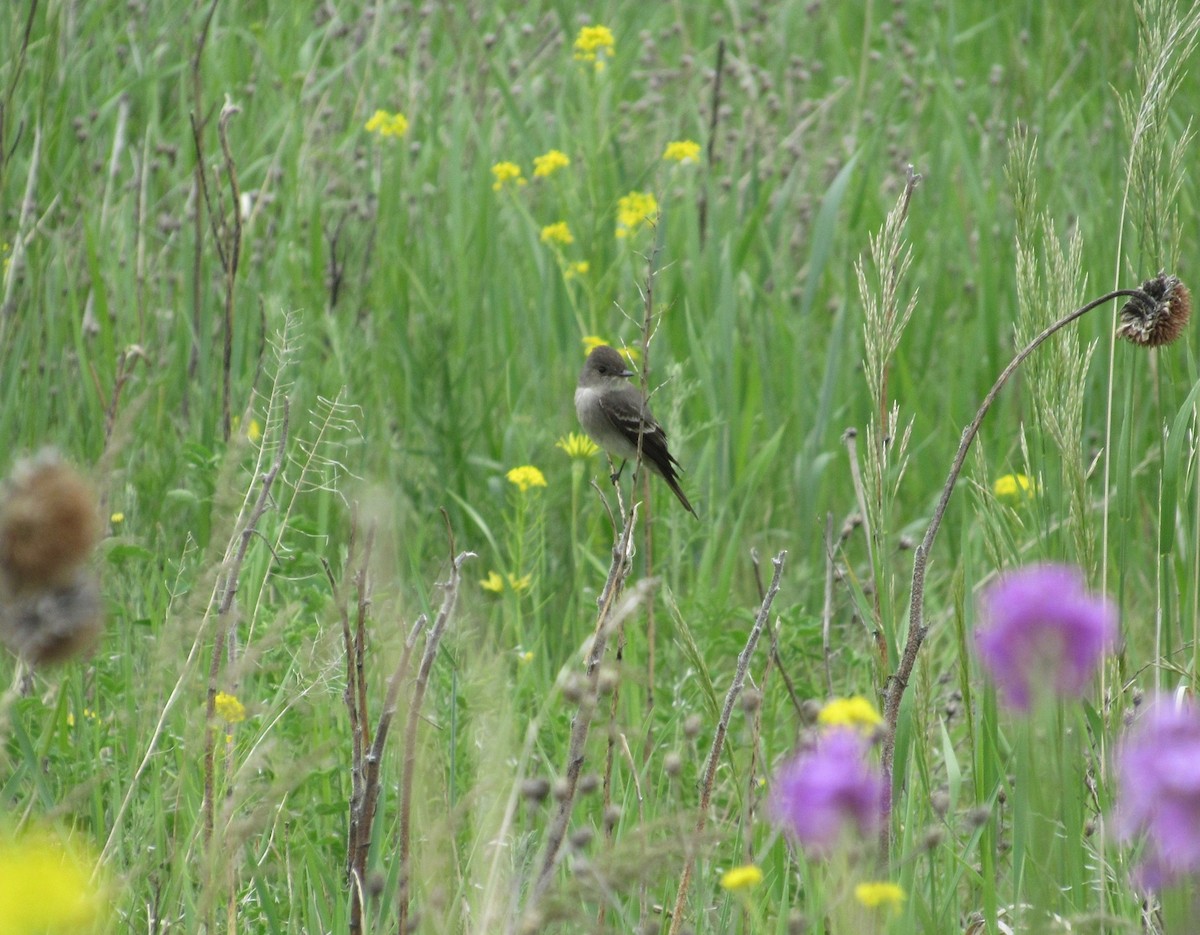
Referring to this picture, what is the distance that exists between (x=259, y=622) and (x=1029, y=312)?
1.71 metres

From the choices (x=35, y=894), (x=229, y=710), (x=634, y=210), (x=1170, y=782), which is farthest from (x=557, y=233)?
(x=35, y=894)

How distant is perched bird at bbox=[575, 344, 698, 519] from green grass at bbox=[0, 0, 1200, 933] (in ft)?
0.54

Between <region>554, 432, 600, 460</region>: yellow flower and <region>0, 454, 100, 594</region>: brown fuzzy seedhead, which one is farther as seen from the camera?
<region>554, 432, 600, 460</region>: yellow flower

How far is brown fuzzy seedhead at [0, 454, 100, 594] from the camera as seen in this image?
1076 millimetres

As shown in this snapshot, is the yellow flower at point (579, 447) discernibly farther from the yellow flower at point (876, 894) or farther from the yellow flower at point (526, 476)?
the yellow flower at point (876, 894)

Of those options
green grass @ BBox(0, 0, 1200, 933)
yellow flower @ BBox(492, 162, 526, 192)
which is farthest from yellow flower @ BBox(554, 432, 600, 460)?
yellow flower @ BBox(492, 162, 526, 192)

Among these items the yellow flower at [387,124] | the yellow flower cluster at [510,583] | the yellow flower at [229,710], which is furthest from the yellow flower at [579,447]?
the yellow flower at [387,124]

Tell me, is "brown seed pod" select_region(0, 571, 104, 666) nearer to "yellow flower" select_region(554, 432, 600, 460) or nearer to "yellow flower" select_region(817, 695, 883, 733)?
"yellow flower" select_region(817, 695, 883, 733)

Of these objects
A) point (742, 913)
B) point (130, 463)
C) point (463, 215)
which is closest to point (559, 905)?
point (742, 913)

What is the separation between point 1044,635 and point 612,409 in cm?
430

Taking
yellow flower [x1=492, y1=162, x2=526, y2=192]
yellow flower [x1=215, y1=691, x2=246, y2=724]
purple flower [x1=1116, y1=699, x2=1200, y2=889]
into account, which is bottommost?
yellow flower [x1=215, y1=691, x2=246, y2=724]

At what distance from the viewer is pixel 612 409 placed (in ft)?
17.7

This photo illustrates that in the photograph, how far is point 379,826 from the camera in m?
2.21

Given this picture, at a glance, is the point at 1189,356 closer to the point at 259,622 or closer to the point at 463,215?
the point at 259,622
